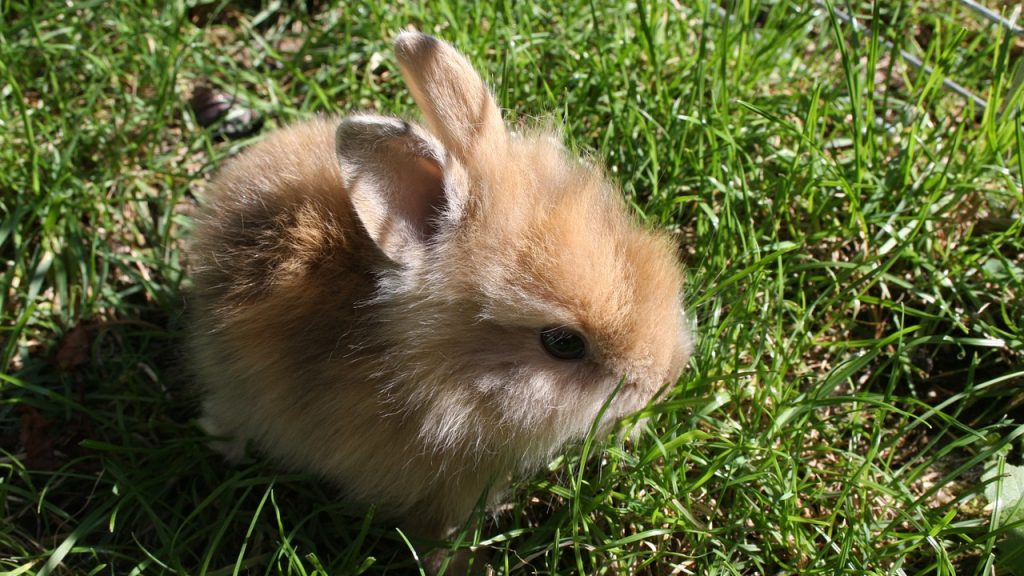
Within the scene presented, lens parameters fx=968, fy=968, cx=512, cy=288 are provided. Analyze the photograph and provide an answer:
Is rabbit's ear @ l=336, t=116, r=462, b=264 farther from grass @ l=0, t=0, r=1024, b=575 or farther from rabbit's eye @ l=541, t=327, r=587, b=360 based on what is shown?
grass @ l=0, t=0, r=1024, b=575

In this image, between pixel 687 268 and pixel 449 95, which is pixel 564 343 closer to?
→ pixel 449 95

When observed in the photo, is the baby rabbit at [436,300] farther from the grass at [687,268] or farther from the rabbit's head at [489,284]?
the grass at [687,268]

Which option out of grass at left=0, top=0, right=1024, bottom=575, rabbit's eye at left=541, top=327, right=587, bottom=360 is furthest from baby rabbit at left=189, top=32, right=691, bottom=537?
grass at left=0, top=0, right=1024, bottom=575

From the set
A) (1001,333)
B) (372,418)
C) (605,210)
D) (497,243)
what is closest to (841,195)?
(1001,333)

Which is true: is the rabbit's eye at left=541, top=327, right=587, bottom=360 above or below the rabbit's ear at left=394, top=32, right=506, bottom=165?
below

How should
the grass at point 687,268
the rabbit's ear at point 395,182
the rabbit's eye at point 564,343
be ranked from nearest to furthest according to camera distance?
the rabbit's ear at point 395,182, the rabbit's eye at point 564,343, the grass at point 687,268

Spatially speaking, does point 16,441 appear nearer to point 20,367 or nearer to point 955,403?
point 20,367

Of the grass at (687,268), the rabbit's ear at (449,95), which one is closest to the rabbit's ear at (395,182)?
the rabbit's ear at (449,95)

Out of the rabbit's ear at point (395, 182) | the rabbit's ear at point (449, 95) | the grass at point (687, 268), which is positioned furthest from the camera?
the grass at point (687, 268)
